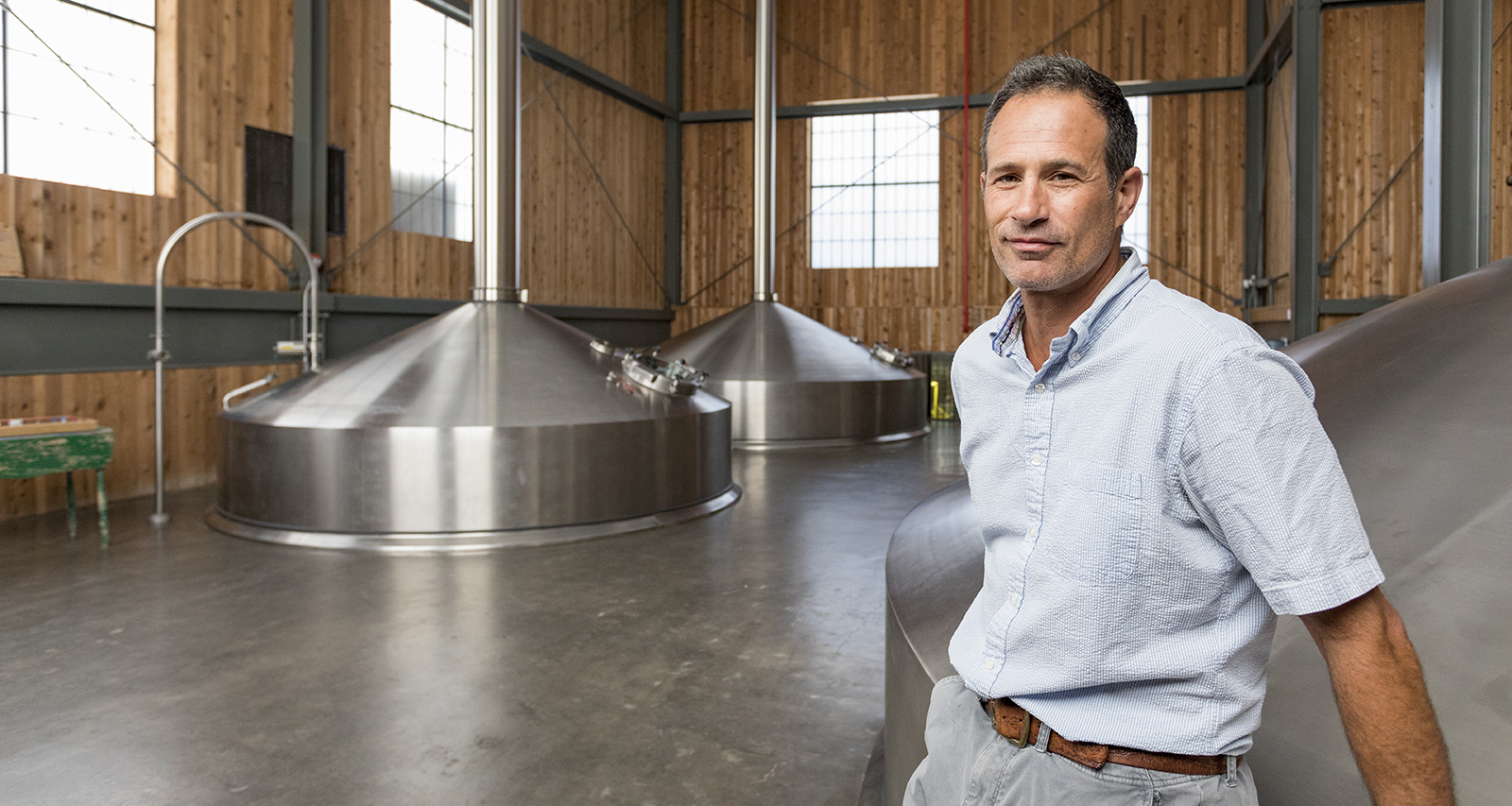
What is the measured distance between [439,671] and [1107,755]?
10.7 ft

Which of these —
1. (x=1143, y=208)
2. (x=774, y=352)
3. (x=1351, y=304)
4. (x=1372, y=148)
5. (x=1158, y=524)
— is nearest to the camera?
→ (x=1158, y=524)

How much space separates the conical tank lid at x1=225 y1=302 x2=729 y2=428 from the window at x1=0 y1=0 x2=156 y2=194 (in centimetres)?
258

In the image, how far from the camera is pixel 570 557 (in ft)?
19.7

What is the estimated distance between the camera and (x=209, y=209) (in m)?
8.71

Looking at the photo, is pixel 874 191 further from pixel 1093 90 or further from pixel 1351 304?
pixel 1093 90

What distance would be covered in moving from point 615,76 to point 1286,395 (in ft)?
50.2

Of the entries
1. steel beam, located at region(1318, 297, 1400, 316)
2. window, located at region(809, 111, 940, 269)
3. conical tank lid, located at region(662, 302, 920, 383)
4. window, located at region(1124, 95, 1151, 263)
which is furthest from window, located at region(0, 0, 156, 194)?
window, located at region(1124, 95, 1151, 263)

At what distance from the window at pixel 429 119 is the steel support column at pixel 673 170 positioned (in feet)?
16.3

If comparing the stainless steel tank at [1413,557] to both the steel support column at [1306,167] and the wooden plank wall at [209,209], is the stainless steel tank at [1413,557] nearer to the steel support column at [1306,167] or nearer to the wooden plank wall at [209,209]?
the wooden plank wall at [209,209]

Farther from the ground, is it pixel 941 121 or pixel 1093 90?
pixel 941 121

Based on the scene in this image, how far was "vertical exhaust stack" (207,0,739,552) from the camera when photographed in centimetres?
634

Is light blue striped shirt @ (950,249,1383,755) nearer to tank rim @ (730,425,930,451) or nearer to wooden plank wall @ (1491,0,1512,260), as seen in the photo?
tank rim @ (730,425,930,451)

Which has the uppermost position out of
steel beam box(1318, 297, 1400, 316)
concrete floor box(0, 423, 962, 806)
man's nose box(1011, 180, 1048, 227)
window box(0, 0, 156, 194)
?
window box(0, 0, 156, 194)

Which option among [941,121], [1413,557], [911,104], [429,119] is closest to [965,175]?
[941,121]
